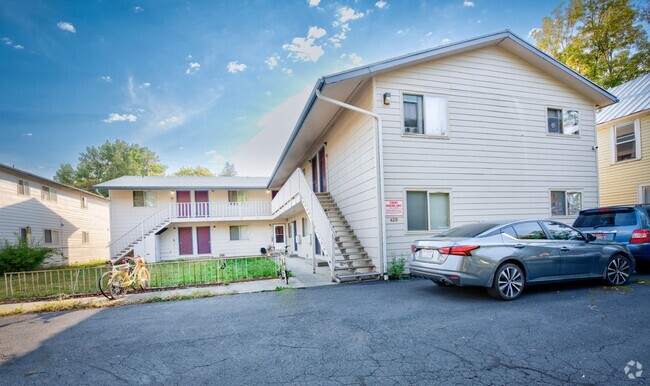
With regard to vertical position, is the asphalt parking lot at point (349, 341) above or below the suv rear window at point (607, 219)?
below

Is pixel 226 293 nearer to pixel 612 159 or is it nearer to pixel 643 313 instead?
pixel 643 313

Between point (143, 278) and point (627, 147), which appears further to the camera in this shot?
point (627, 147)

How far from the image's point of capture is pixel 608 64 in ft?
76.7

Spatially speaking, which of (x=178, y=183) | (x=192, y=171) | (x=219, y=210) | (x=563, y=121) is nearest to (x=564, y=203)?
(x=563, y=121)

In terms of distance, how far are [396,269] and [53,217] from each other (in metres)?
25.6

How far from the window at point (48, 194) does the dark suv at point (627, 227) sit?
2944 centimetres

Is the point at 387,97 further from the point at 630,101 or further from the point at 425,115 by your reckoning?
the point at 630,101

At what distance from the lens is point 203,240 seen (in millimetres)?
23203

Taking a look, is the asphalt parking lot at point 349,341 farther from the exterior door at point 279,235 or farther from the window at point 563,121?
the exterior door at point 279,235

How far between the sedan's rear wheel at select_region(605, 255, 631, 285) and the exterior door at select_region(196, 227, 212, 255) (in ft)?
72.5

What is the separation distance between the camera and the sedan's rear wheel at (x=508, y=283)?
571 cm

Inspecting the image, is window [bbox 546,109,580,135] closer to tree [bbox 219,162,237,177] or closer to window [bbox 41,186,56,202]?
window [bbox 41,186,56,202]

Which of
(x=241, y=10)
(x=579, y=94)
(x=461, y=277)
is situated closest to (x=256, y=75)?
(x=241, y=10)

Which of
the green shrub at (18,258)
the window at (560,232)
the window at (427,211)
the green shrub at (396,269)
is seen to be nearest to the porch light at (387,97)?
the window at (427,211)
